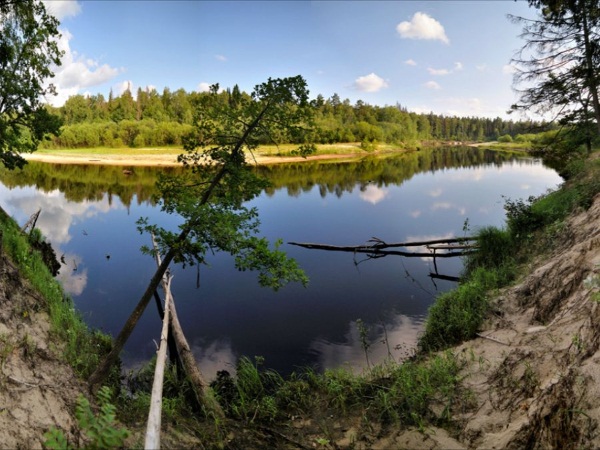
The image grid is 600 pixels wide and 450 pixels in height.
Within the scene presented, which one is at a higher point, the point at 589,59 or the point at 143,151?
the point at 143,151

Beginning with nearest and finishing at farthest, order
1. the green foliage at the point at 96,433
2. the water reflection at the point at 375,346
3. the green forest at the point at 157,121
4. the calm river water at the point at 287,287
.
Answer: the green foliage at the point at 96,433 → the water reflection at the point at 375,346 → the calm river water at the point at 287,287 → the green forest at the point at 157,121

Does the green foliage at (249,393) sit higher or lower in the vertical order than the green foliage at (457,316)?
lower

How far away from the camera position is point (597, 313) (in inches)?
229

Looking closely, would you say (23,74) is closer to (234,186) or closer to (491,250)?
(234,186)

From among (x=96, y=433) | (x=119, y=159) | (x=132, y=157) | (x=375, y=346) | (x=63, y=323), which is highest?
(x=132, y=157)

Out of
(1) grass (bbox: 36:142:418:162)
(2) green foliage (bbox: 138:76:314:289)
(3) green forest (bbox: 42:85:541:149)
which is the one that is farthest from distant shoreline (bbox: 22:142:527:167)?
(2) green foliage (bbox: 138:76:314:289)

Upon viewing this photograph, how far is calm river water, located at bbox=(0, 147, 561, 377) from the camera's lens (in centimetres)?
1220

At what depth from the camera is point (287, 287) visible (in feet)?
56.3

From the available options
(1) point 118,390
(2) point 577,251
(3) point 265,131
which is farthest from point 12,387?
(2) point 577,251

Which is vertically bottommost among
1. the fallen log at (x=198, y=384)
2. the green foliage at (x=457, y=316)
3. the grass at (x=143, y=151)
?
the fallen log at (x=198, y=384)

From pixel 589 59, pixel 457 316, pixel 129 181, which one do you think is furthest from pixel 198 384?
pixel 129 181

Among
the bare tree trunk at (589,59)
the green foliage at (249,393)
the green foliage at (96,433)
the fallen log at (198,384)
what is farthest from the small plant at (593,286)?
the bare tree trunk at (589,59)

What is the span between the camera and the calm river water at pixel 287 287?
1220 cm

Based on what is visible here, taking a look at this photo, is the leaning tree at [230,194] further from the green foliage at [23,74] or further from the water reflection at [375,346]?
the green foliage at [23,74]
